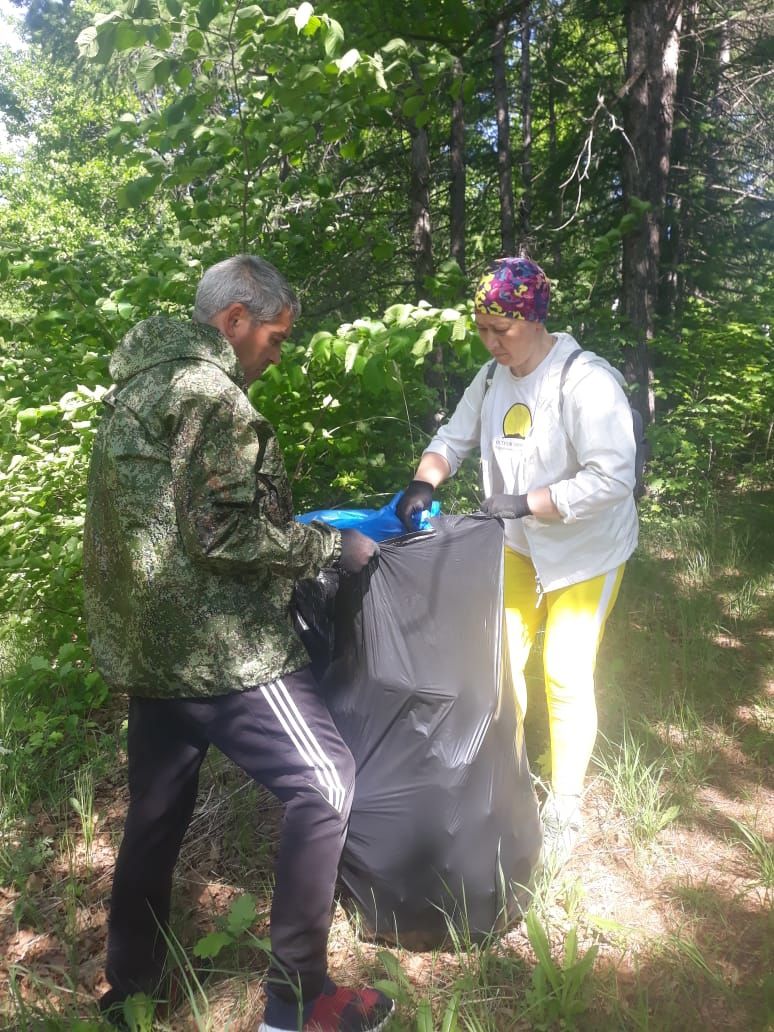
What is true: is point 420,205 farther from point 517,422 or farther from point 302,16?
point 517,422

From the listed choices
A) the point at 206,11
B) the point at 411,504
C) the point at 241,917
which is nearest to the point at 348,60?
the point at 206,11

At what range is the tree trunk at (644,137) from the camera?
488 centimetres

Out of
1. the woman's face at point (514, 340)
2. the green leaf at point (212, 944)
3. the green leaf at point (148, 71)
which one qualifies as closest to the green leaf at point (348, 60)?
the green leaf at point (148, 71)

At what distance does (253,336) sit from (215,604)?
58 centimetres

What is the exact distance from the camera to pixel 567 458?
7.11ft

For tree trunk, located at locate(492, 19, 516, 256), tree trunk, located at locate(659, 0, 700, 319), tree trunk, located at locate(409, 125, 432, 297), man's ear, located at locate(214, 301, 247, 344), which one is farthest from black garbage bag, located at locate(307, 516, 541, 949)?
tree trunk, located at locate(659, 0, 700, 319)

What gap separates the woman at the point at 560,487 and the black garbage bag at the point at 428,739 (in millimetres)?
222

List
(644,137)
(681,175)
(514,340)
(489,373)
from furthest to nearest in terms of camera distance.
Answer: (681,175) < (644,137) < (489,373) < (514,340)

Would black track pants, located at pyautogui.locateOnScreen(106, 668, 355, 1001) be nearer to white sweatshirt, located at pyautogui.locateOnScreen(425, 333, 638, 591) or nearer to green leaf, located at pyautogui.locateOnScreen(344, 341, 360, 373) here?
white sweatshirt, located at pyautogui.locateOnScreen(425, 333, 638, 591)

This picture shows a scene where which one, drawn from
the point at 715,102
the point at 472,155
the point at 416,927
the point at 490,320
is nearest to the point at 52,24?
the point at 472,155

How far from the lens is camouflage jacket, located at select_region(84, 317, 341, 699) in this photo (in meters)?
1.45

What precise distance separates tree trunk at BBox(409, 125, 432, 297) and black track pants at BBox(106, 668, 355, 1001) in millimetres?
4177

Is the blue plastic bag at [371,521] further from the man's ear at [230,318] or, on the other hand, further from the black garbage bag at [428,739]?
the man's ear at [230,318]

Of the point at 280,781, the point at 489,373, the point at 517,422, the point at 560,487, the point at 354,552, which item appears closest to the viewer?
the point at 280,781
